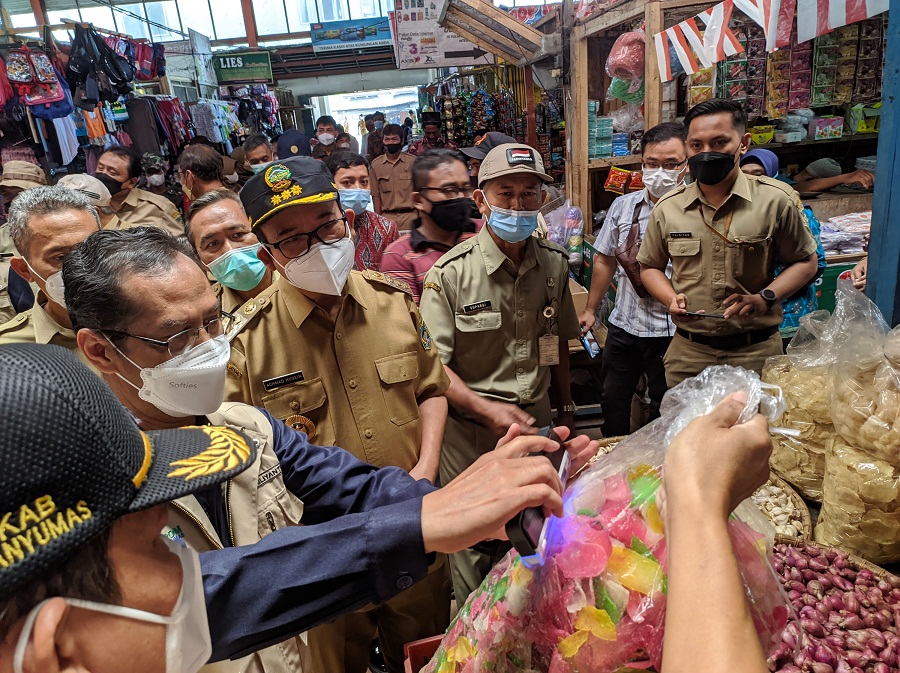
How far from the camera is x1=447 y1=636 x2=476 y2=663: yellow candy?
1096 mm

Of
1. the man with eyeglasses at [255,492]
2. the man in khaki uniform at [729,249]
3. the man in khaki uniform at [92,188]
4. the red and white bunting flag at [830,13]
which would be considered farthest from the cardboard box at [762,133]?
the man in khaki uniform at [92,188]

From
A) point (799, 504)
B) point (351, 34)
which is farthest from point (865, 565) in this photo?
point (351, 34)

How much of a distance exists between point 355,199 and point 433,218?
1.04 meters

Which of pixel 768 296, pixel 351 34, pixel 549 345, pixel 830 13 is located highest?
pixel 351 34

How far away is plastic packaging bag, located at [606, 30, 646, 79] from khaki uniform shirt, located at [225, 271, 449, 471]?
300cm

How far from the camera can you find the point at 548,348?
102 inches

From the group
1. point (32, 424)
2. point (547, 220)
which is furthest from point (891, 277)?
point (547, 220)

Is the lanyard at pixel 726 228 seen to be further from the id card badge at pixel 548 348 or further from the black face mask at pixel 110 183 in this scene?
the black face mask at pixel 110 183

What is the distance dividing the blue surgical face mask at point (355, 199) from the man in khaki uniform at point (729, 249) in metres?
1.93

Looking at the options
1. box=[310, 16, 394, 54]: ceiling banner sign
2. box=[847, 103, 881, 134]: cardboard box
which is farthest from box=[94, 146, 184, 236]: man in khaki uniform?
box=[310, 16, 394, 54]: ceiling banner sign

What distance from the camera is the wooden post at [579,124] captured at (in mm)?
4316

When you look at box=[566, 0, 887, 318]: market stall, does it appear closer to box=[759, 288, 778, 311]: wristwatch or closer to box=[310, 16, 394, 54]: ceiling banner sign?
box=[759, 288, 778, 311]: wristwatch

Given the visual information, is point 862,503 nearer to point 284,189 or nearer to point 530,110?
point 284,189

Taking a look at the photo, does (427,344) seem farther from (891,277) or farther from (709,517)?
(891,277)
